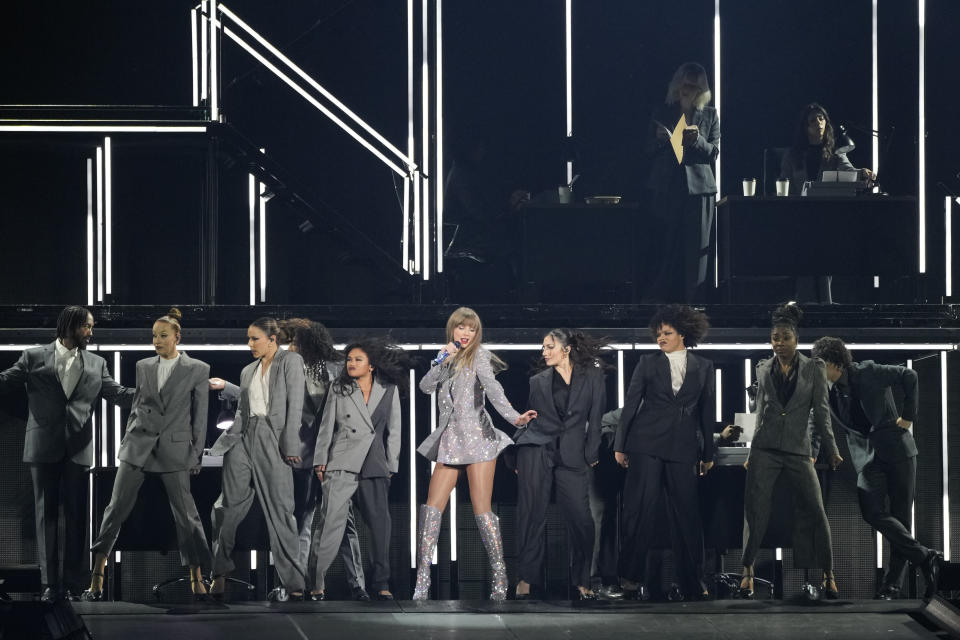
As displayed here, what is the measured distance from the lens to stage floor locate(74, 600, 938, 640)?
8125mm

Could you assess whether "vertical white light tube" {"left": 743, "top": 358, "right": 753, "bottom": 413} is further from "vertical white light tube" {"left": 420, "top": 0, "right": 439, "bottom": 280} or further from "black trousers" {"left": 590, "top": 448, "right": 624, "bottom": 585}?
"vertical white light tube" {"left": 420, "top": 0, "right": 439, "bottom": 280}

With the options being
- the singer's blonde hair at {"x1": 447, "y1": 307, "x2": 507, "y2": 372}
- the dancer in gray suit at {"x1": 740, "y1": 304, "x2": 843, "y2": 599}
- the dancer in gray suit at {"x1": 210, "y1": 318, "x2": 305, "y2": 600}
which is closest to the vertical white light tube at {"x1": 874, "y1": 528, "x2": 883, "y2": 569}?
the dancer in gray suit at {"x1": 740, "y1": 304, "x2": 843, "y2": 599}

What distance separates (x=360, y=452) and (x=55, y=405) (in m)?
1.96

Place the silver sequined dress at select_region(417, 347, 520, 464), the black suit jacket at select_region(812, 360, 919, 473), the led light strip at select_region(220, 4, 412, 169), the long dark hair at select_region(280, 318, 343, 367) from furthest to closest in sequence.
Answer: the led light strip at select_region(220, 4, 412, 169) → the black suit jacket at select_region(812, 360, 919, 473) → the long dark hair at select_region(280, 318, 343, 367) → the silver sequined dress at select_region(417, 347, 520, 464)

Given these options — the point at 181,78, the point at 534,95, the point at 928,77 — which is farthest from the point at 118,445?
the point at 928,77

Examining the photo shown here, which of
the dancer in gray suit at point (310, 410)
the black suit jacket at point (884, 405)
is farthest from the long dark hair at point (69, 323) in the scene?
the black suit jacket at point (884, 405)

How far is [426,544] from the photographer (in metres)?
9.25

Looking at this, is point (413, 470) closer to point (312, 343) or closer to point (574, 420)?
point (312, 343)

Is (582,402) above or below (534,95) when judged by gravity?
below

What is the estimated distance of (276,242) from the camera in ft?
45.2

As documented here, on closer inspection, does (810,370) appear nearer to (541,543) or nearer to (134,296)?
(541,543)

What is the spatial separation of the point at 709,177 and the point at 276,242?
4.09 metres

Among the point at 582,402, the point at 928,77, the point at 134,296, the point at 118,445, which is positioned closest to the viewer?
the point at 582,402

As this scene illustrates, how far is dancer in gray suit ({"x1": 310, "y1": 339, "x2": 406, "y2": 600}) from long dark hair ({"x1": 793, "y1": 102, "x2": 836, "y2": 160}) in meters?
4.08
